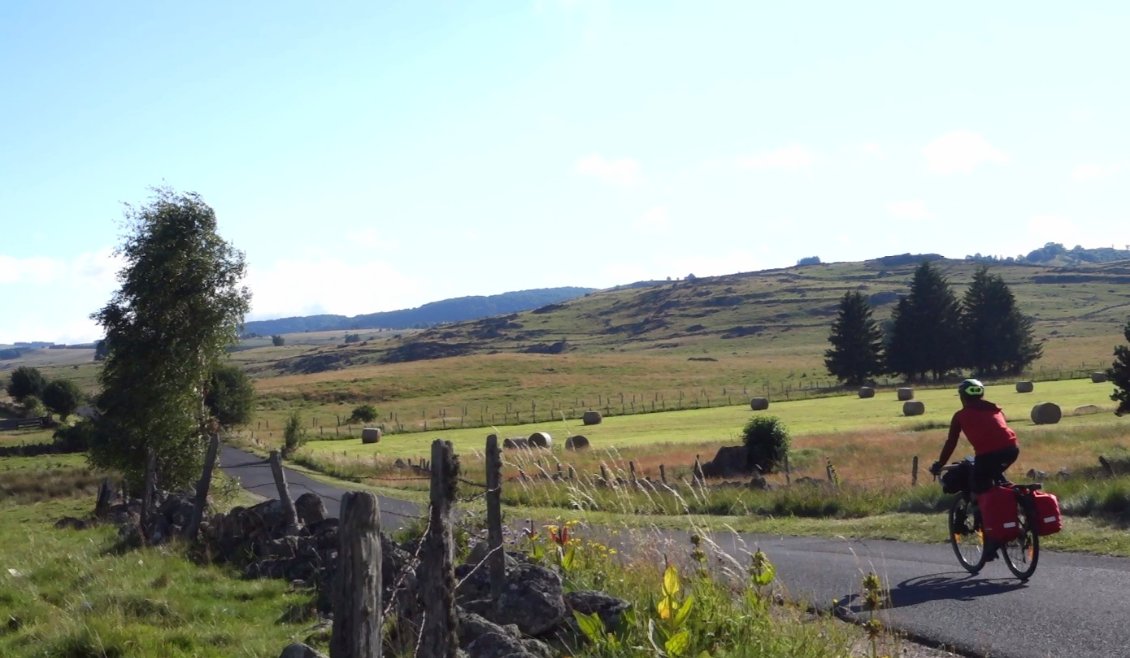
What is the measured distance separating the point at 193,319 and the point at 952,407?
4134 cm

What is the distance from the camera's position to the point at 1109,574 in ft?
36.1

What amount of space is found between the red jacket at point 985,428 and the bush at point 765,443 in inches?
924

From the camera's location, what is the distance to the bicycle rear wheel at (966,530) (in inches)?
459

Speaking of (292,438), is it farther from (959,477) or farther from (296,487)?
(959,477)

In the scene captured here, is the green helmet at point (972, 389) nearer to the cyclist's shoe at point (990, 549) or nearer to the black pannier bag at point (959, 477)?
the black pannier bag at point (959, 477)

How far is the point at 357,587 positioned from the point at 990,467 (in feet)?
26.8

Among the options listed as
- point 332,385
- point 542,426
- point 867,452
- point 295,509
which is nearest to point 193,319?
point 295,509

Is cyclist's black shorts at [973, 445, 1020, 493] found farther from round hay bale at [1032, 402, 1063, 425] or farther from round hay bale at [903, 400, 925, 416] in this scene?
round hay bale at [903, 400, 925, 416]

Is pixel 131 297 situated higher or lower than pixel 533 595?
higher

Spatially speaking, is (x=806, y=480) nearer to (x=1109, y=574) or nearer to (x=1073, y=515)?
(x=1073, y=515)

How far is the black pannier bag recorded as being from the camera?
11.6 m

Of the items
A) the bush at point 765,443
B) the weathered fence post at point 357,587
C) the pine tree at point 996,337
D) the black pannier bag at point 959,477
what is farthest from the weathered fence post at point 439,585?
the pine tree at point 996,337

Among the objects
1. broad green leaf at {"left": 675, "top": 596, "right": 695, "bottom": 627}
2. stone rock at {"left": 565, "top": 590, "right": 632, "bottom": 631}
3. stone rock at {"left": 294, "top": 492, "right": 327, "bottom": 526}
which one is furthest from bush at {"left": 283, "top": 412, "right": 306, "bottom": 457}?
broad green leaf at {"left": 675, "top": 596, "right": 695, "bottom": 627}

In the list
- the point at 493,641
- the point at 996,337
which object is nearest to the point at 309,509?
the point at 493,641
